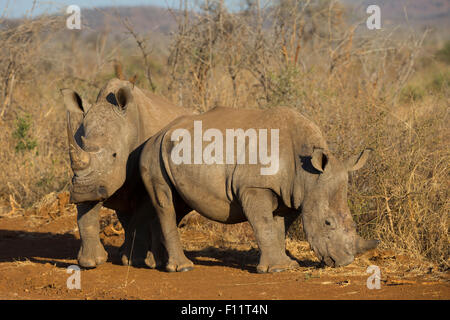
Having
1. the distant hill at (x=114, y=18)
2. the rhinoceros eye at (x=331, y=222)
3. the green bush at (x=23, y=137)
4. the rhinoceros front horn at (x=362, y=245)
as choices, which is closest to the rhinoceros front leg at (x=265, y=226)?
the rhinoceros eye at (x=331, y=222)

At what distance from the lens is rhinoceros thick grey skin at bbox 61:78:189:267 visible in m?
7.06

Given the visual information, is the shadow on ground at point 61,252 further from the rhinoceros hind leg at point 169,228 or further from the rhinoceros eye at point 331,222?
the rhinoceros eye at point 331,222

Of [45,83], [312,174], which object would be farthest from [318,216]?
[45,83]

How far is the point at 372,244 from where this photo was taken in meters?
6.43

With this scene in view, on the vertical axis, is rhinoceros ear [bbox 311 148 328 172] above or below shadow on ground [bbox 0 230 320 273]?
above

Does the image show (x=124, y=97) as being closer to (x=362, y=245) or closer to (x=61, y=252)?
(x=61, y=252)

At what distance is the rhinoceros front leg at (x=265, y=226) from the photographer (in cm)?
662

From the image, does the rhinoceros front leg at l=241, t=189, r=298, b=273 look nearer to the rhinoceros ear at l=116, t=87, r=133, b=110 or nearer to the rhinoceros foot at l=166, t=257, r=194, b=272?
the rhinoceros foot at l=166, t=257, r=194, b=272

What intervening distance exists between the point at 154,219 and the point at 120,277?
0.91 m

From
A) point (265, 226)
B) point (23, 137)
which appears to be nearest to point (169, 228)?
point (265, 226)

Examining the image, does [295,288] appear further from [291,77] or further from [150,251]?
[291,77]

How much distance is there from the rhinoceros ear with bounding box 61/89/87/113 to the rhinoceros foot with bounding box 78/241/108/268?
4.93 ft

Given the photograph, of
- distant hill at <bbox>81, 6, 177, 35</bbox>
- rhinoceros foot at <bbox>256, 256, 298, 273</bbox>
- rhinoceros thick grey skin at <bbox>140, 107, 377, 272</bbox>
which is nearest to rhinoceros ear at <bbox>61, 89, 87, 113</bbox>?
rhinoceros thick grey skin at <bbox>140, 107, 377, 272</bbox>

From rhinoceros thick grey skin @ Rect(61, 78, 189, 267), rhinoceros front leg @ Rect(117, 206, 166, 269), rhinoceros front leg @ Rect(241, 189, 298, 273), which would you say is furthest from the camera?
rhinoceros front leg @ Rect(117, 206, 166, 269)
